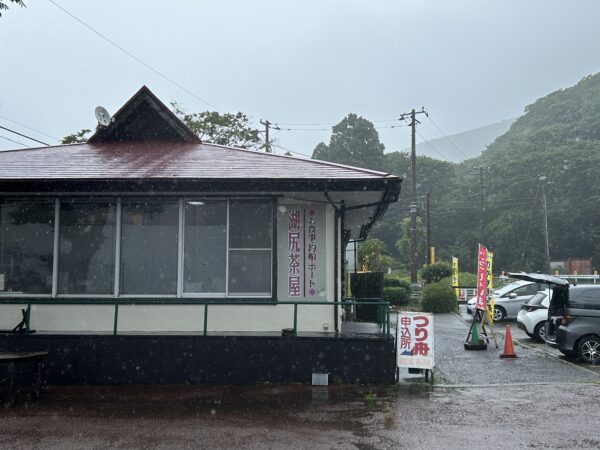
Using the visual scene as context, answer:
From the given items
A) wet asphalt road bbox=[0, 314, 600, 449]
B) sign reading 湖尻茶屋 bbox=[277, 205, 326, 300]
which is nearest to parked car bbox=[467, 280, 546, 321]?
wet asphalt road bbox=[0, 314, 600, 449]

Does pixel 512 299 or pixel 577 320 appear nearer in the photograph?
pixel 577 320

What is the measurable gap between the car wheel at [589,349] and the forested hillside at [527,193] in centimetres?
4155

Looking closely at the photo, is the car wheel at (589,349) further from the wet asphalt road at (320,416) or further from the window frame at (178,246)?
the window frame at (178,246)

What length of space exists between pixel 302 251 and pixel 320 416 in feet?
13.1

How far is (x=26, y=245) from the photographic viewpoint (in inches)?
416

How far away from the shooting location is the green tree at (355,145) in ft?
221

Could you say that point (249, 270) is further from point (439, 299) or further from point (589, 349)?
point (439, 299)

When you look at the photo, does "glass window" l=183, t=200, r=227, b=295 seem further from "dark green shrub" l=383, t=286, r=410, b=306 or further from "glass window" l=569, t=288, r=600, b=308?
"dark green shrub" l=383, t=286, r=410, b=306

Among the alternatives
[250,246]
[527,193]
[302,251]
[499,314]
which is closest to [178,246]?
[250,246]

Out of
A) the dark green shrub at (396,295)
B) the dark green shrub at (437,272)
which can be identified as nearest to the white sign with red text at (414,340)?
the dark green shrub at (396,295)

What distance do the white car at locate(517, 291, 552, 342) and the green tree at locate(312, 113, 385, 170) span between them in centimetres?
5101

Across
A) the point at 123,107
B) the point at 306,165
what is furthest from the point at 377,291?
the point at 123,107

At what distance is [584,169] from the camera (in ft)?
192

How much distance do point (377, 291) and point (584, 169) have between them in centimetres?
5180
